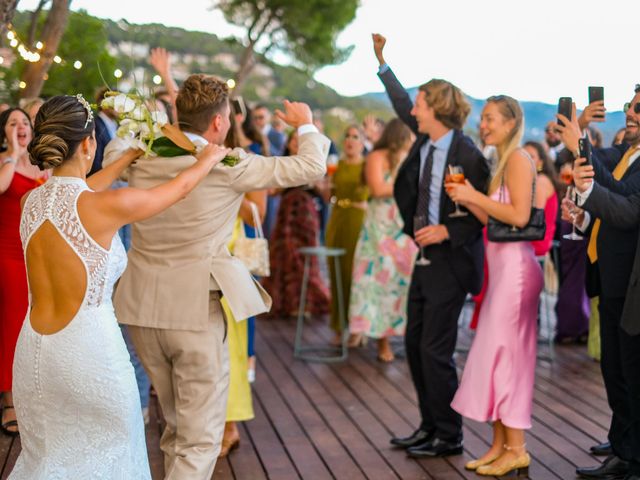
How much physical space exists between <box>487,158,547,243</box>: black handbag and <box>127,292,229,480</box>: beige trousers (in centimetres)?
143

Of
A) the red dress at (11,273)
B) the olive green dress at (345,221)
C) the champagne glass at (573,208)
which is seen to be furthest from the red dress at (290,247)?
the champagne glass at (573,208)

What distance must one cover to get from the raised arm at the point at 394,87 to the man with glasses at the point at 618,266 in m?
0.99

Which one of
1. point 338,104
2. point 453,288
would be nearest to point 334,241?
point 453,288

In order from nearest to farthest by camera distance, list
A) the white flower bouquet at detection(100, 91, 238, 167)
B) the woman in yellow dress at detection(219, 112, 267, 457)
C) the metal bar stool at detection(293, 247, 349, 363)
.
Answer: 1. the white flower bouquet at detection(100, 91, 238, 167)
2. the woman in yellow dress at detection(219, 112, 267, 457)
3. the metal bar stool at detection(293, 247, 349, 363)

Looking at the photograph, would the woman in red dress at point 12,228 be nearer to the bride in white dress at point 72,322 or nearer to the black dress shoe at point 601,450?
the bride in white dress at point 72,322

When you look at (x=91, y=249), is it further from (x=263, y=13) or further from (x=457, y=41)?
(x=263, y=13)

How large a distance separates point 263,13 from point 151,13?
304 inches

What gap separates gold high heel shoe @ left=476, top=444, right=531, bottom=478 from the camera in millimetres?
4355

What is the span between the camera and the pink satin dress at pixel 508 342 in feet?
14.5

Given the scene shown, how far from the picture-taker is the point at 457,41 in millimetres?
7082

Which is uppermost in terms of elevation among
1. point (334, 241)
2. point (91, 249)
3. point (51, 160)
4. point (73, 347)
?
point (51, 160)

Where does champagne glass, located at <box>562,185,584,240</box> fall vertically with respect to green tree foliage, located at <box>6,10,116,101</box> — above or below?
below

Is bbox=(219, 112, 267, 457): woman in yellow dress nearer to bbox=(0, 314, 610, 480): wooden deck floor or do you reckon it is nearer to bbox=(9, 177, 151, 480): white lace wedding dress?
bbox=(0, 314, 610, 480): wooden deck floor

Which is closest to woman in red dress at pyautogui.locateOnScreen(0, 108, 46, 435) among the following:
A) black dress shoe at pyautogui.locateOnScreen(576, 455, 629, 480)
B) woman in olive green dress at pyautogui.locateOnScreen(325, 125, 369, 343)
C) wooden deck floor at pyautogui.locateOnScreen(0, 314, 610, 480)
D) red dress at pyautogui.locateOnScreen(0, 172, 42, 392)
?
red dress at pyautogui.locateOnScreen(0, 172, 42, 392)
